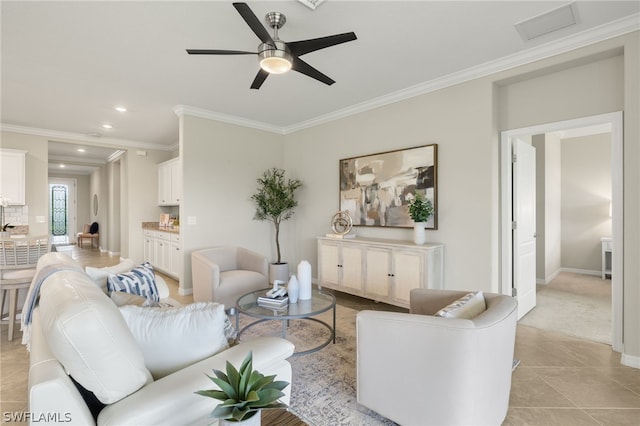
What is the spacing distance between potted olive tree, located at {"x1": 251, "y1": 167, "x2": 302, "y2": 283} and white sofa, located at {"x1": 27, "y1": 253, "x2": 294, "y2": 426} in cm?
373

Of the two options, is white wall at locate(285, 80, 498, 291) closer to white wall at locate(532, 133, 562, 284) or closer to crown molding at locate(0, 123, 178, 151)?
white wall at locate(532, 133, 562, 284)

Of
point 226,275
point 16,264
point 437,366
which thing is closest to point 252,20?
point 437,366

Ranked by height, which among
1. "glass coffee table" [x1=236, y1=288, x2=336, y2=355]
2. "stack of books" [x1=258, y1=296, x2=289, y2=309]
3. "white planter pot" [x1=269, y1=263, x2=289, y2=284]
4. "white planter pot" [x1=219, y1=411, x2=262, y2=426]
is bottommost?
"white planter pot" [x1=269, y1=263, x2=289, y2=284]

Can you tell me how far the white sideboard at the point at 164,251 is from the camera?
522cm

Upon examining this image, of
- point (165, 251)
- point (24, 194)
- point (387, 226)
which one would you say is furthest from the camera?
point (165, 251)

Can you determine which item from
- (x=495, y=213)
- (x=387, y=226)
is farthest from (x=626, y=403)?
(x=387, y=226)

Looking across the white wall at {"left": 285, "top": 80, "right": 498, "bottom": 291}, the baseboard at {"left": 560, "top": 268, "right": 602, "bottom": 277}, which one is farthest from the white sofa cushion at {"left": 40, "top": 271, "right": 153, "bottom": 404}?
the baseboard at {"left": 560, "top": 268, "right": 602, "bottom": 277}

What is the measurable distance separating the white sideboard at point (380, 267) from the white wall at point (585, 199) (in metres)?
4.21

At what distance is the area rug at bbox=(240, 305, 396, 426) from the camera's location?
190 cm

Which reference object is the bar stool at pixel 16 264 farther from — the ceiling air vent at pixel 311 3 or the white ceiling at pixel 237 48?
the ceiling air vent at pixel 311 3

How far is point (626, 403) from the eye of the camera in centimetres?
204

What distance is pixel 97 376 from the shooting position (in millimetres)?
1040

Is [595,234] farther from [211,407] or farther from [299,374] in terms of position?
[211,407]

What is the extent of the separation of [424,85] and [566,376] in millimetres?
3151
